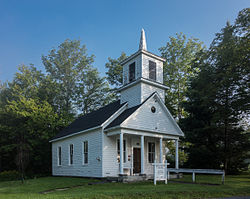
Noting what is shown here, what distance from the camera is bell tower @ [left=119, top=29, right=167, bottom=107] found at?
18.5 meters

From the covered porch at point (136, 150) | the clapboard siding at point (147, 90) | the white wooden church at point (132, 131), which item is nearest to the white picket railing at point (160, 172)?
the white wooden church at point (132, 131)

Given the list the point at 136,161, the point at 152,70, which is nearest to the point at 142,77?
→ the point at 152,70

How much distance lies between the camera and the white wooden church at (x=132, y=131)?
1684cm

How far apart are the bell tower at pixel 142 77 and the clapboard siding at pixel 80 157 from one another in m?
3.89

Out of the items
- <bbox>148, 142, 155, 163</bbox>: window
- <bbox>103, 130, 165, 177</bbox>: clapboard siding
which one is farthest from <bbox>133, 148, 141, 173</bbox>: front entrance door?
<bbox>148, 142, 155, 163</bbox>: window

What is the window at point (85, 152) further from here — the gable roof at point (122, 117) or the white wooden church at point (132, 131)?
the gable roof at point (122, 117)

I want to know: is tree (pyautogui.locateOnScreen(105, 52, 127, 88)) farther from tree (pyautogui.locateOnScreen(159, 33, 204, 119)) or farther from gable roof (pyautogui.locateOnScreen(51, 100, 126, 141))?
gable roof (pyautogui.locateOnScreen(51, 100, 126, 141))

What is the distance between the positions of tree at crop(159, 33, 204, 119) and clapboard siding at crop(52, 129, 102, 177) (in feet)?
46.0

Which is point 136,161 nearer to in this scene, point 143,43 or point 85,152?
point 85,152

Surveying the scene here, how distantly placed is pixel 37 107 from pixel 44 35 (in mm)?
13334

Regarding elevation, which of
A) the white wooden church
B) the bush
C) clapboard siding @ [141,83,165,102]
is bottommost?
the bush

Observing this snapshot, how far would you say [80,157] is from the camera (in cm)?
1980

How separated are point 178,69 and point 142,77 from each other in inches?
597

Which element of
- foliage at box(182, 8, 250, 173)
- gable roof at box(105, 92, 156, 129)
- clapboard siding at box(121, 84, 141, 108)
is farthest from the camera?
clapboard siding at box(121, 84, 141, 108)
